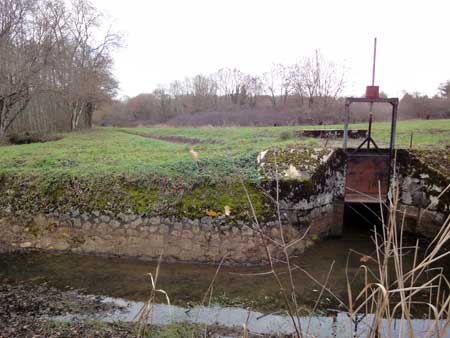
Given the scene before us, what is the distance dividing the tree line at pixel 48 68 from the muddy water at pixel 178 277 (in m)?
14.3

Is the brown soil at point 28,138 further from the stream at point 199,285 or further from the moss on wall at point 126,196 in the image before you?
the stream at point 199,285

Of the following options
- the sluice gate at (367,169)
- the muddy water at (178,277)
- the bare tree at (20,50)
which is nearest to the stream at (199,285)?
the muddy water at (178,277)

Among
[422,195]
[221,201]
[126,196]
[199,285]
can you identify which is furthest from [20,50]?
[422,195]

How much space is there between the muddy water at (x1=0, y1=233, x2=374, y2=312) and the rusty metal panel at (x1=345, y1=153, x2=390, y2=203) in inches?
81.4

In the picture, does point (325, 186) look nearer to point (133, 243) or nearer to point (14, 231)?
point (133, 243)

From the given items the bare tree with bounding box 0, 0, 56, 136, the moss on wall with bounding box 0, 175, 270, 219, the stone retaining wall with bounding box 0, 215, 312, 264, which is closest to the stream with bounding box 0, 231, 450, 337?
the stone retaining wall with bounding box 0, 215, 312, 264

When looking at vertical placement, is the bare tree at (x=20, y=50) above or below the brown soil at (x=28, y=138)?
above

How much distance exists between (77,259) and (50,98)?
856 inches

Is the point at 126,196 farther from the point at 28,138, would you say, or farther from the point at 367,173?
the point at 28,138

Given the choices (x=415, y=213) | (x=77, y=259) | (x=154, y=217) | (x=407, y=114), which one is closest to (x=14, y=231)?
(x=77, y=259)

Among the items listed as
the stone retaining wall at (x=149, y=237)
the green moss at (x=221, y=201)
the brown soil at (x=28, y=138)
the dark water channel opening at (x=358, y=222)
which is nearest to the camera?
the stone retaining wall at (x=149, y=237)

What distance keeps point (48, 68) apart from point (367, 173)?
1917 cm

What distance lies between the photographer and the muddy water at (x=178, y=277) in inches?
225

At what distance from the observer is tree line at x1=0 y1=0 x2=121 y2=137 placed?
57.1ft
